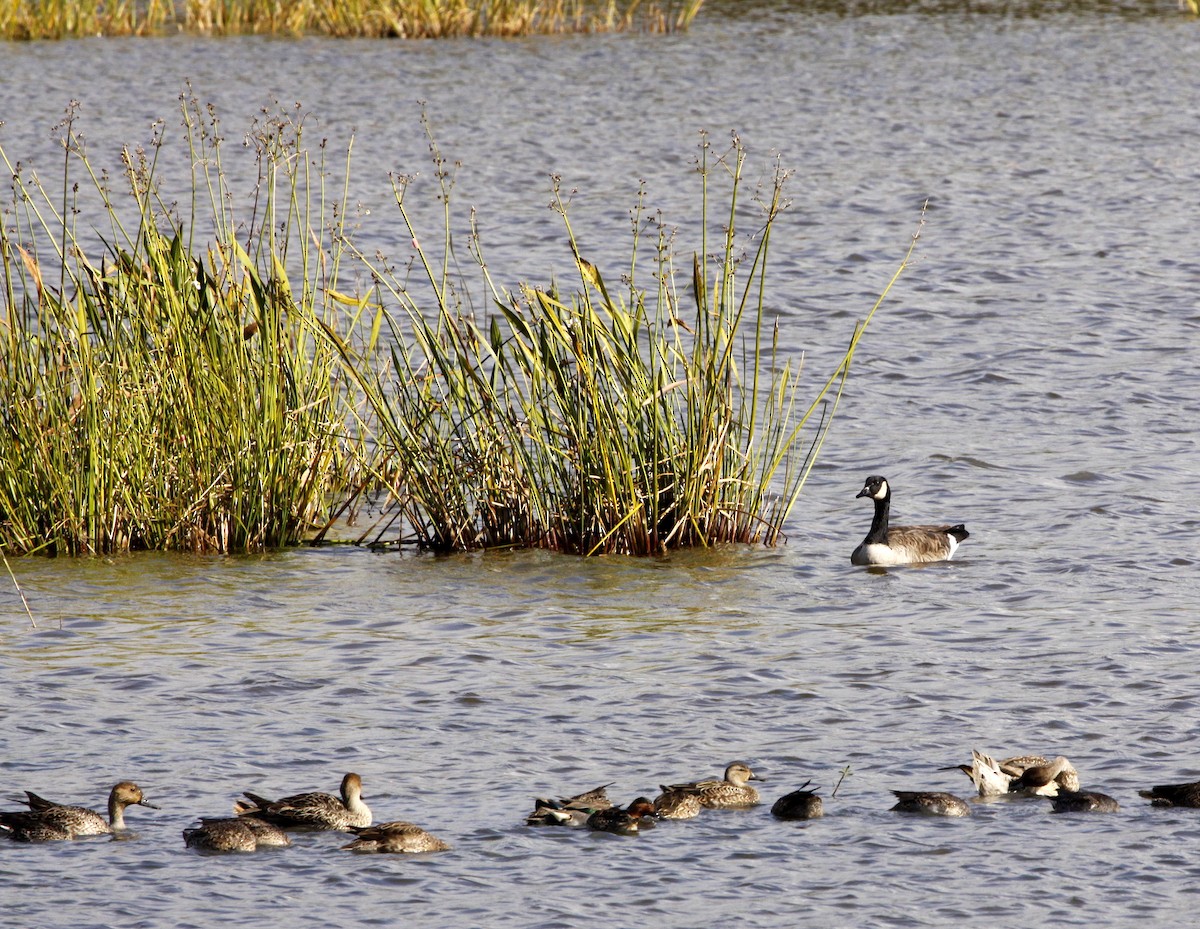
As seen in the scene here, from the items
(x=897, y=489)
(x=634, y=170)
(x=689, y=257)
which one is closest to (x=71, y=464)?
(x=897, y=489)

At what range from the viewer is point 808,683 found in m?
9.25

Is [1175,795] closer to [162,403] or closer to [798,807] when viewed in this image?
[798,807]

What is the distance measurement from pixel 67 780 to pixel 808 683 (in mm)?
3373

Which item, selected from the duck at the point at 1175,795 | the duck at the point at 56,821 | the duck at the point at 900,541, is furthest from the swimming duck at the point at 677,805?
the duck at the point at 900,541

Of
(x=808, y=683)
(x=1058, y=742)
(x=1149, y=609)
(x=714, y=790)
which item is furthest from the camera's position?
(x=1149, y=609)

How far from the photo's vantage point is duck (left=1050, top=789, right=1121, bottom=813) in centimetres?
762

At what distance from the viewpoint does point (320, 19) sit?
105 feet

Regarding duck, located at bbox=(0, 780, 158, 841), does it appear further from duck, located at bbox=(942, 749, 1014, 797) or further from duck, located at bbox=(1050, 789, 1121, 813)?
duck, located at bbox=(1050, 789, 1121, 813)

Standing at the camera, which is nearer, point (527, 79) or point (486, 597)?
point (486, 597)

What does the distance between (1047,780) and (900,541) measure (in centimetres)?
348

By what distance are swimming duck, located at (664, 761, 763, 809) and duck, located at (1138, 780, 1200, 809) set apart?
153 centimetres

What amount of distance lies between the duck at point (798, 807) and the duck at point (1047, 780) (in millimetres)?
796

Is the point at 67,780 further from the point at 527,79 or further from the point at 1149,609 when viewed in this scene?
the point at 527,79

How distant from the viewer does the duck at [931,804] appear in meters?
7.62
